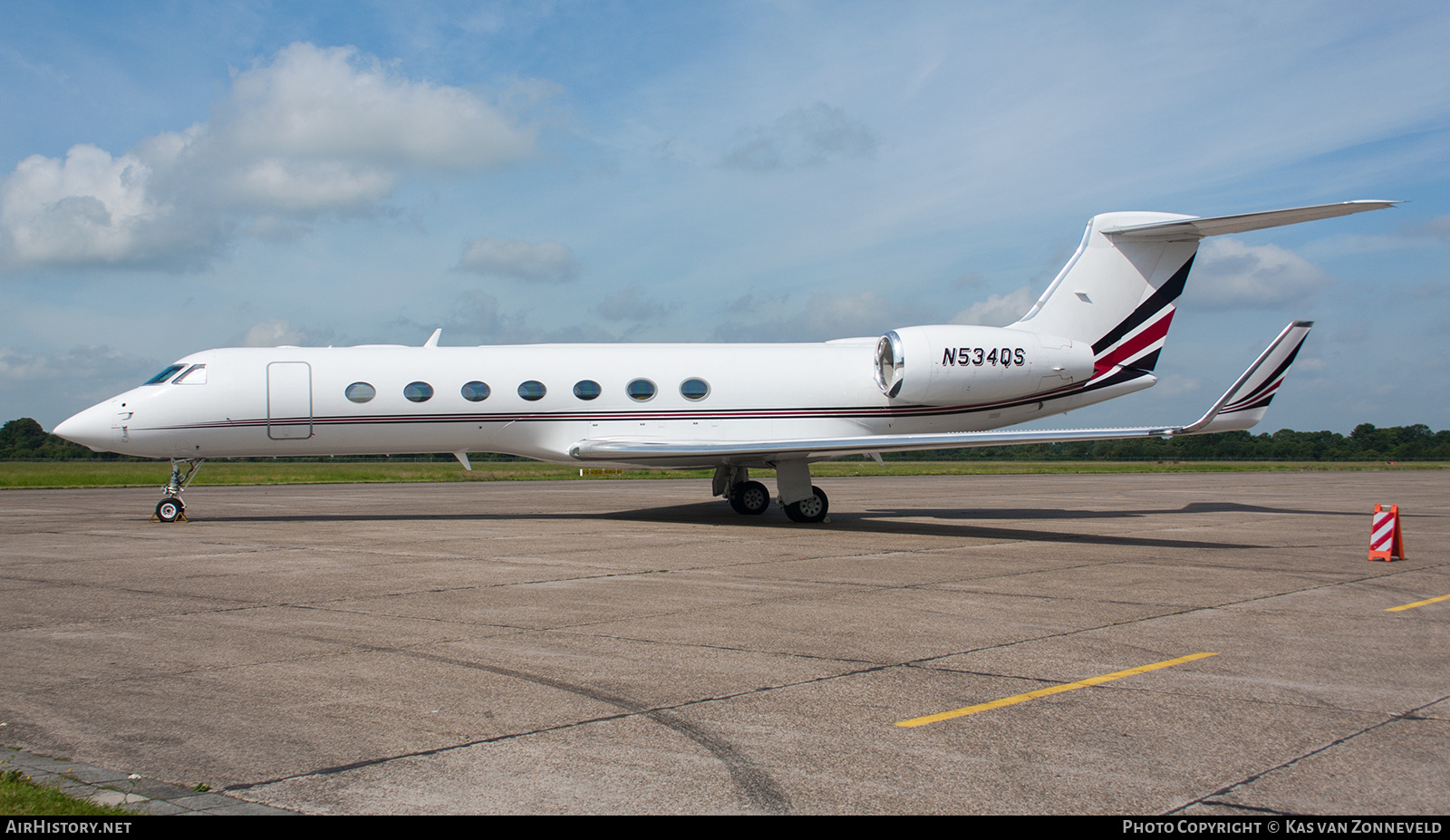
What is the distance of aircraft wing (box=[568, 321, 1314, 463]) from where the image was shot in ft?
45.4

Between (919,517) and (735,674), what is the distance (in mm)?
13300

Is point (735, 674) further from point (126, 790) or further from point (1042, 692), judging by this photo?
point (126, 790)

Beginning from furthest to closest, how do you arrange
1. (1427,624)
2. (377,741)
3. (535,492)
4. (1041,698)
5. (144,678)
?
(535,492), (1427,624), (144,678), (1041,698), (377,741)

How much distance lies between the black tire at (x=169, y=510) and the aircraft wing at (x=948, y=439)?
22.2 ft

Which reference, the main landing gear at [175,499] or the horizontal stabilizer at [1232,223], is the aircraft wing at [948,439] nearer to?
the horizontal stabilizer at [1232,223]

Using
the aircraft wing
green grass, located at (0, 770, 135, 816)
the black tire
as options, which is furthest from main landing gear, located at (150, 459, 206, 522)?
green grass, located at (0, 770, 135, 816)

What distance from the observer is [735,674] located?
5906mm

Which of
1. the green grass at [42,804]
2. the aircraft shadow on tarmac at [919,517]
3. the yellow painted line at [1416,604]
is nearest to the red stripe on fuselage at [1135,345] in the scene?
the aircraft shadow on tarmac at [919,517]

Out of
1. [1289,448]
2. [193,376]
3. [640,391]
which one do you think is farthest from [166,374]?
[1289,448]

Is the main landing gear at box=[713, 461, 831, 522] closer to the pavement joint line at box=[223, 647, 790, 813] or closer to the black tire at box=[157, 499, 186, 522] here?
the black tire at box=[157, 499, 186, 522]

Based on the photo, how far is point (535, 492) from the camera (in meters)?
27.6

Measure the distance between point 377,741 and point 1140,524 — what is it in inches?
602
